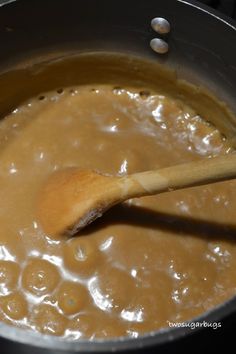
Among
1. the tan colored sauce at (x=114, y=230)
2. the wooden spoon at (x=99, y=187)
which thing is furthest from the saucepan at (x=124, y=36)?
the wooden spoon at (x=99, y=187)

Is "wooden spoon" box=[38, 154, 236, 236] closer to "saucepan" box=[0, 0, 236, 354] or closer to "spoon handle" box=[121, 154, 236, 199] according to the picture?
"spoon handle" box=[121, 154, 236, 199]

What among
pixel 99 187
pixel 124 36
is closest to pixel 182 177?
pixel 99 187

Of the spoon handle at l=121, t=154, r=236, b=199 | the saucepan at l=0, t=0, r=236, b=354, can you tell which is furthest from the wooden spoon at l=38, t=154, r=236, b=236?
the saucepan at l=0, t=0, r=236, b=354

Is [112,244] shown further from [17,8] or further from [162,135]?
[17,8]

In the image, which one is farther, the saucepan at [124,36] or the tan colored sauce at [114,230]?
the saucepan at [124,36]

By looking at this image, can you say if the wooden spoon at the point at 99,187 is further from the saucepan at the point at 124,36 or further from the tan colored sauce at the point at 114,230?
the saucepan at the point at 124,36

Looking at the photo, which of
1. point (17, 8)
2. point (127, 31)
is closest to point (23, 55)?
point (17, 8)

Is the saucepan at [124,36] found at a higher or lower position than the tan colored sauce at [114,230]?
higher
